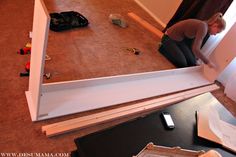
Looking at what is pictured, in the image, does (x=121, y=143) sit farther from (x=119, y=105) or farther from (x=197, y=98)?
(x=119, y=105)

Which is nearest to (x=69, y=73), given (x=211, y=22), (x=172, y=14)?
(x=211, y=22)

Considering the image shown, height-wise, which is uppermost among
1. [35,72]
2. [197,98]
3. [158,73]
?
[197,98]

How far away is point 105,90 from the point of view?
1904mm

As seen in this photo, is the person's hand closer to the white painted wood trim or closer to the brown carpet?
A: the brown carpet

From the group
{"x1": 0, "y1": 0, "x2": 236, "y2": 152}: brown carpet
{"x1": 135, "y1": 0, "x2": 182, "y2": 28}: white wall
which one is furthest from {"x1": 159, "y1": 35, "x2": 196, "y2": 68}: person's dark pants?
{"x1": 135, "y1": 0, "x2": 182, "y2": 28}: white wall

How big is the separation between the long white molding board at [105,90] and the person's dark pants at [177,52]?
0.20 m

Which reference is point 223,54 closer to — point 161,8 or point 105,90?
point 161,8

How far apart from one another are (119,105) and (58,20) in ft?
4.01

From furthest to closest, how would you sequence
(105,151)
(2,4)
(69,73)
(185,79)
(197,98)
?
(2,4), (185,79), (69,73), (197,98), (105,151)

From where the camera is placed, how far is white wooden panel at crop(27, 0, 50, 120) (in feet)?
4.03

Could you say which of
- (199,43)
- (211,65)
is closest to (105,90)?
(199,43)

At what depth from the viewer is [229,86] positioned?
2.48m

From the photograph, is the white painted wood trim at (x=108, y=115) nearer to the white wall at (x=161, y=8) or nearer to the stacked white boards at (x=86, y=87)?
the stacked white boards at (x=86, y=87)

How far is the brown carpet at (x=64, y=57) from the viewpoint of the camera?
1.48 meters
